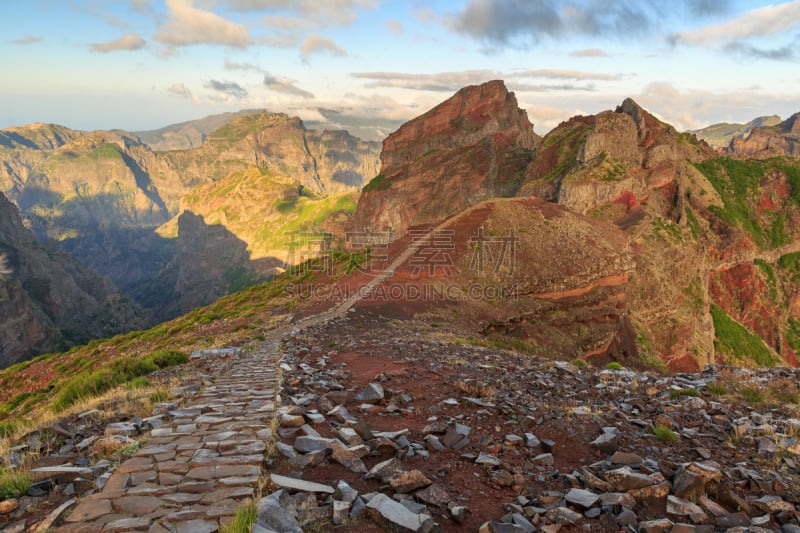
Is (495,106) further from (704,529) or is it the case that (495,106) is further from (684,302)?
(704,529)

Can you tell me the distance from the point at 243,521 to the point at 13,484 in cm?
301

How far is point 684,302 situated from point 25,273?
247 metres

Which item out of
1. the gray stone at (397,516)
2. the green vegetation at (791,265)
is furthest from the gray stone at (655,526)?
the green vegetation at (791,265)

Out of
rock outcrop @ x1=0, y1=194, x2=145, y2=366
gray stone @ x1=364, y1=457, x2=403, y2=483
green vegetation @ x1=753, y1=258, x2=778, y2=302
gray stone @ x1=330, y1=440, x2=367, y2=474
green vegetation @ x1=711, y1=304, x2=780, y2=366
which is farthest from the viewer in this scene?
rock outcrop @ x1=0, y1=194, x2=145, y2=366

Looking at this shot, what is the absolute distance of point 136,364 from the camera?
1505 cm

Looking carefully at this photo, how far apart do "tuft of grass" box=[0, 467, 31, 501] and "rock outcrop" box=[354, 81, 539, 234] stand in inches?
4082

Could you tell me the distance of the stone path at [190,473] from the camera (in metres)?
4.34

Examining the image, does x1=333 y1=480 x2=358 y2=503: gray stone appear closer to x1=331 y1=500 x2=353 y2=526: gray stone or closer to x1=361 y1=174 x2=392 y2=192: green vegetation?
x1=331 y1=500 x2=353 y2=526: gray stone

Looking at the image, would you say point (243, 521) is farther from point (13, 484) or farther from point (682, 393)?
point (682, 393)

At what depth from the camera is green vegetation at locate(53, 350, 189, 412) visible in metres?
12.8

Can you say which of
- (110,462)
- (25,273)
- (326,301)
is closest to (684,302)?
(326,301)

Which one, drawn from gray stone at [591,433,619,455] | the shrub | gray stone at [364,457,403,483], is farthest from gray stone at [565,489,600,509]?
the shrub

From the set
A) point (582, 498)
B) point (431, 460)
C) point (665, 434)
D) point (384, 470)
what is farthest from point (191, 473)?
point (665, 434)

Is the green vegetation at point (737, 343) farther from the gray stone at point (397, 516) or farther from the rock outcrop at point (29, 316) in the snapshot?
the rock outcrop at point (29, 316)
